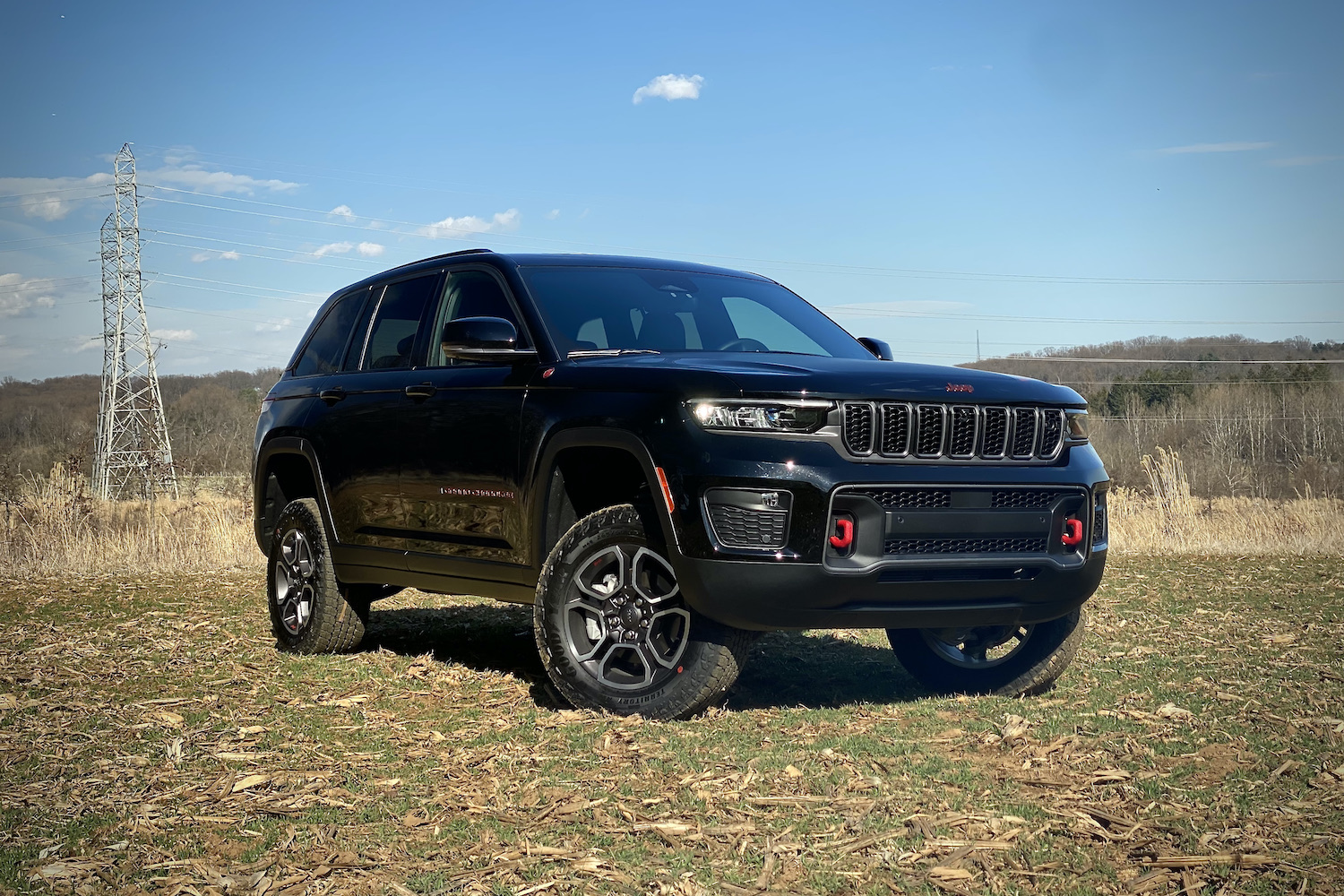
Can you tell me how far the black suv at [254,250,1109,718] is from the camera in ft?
14.9

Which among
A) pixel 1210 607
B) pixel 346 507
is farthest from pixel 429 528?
pixel 1210 607

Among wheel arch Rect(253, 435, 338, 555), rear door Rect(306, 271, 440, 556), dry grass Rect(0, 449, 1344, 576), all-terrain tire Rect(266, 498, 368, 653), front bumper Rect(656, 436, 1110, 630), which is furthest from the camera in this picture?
dry grass Rect(0, 449, 1344, 576)

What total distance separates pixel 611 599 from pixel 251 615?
496cm

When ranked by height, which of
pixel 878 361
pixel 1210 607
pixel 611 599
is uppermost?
pixel 878 361

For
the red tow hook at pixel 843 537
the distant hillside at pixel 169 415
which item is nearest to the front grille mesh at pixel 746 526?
the red tow hook at pixel 843 537

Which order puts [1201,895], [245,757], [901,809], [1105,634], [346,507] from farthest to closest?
[1105,634]
[346,507]
[245,757]
[901,809]
[1201,895]

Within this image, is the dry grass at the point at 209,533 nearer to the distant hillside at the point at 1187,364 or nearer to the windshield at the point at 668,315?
the windshield at the point at 668,315

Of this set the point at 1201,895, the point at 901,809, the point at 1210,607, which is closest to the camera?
the point at 1201,895

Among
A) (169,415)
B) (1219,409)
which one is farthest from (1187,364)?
(169,415)

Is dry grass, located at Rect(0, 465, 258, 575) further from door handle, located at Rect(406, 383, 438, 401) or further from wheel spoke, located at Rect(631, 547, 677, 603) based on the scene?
wheel spoke, located at Rect(631, 547, 677, 603)

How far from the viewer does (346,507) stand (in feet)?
22.4

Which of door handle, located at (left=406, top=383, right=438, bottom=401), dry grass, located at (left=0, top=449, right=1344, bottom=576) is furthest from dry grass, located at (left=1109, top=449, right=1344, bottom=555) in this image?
door handle, located at (left=406, top=383, right=438, bottom=401)

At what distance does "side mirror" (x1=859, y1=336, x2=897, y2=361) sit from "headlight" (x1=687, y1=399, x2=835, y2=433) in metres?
2.23

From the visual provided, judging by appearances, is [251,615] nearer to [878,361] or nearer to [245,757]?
[245,757]
